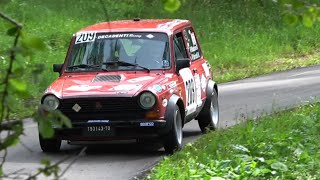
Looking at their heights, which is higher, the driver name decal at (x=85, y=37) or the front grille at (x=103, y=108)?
the driver name decal at (x=85, y=37)

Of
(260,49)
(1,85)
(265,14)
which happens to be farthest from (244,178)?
(265,14)

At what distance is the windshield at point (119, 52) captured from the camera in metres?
11.0

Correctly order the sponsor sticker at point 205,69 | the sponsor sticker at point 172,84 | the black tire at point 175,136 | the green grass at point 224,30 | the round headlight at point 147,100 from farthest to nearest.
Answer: the green grass at point 224,30 → the sponsor sticker at point 205,69 → the sponsor sticker at point 172,84 → the black tire at point 175,136 → the round headlight at point 147,100

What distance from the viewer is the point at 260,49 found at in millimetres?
26922

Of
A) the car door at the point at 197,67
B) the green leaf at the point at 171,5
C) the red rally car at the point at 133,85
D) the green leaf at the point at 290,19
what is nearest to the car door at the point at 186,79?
the red rally car at the point at 133,85

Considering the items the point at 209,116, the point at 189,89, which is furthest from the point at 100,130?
the point at 209,116

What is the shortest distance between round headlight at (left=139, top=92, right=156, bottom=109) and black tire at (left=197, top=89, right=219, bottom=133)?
2.18 meters

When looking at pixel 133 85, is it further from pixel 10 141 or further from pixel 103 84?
pixel 10 141

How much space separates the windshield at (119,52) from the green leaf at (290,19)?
757 cm

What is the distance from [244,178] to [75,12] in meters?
22.1

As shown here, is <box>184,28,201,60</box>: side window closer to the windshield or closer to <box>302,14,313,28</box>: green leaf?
the windshield

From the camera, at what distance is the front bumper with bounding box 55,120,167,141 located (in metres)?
10.1

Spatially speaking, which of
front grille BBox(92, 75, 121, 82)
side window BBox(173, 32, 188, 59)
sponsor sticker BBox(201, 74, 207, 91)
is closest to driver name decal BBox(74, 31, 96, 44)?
front grille BBox(92, 75, 121, 82)

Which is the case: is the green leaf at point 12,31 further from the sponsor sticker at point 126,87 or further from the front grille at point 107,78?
the front grille at point 107,78
